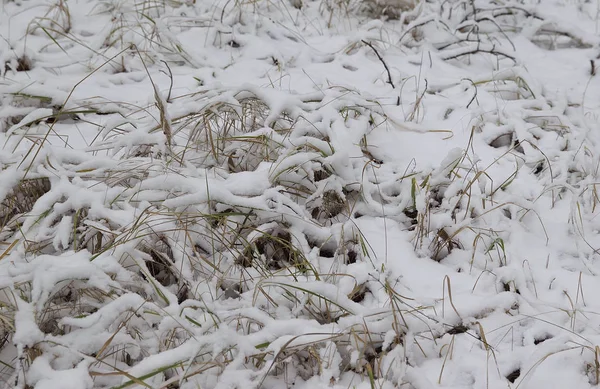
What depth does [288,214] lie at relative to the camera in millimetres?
1854

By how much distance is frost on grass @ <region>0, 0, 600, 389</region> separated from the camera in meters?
1.46

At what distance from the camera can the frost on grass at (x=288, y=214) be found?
1459 millimetres

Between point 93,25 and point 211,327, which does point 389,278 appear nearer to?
point 211,327

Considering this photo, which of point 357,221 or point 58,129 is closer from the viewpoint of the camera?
point 357,221

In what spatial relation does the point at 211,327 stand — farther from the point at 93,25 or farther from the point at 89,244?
the point at 93,25

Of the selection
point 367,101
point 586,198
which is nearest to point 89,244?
point 367,101

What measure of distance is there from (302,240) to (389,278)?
31 cm

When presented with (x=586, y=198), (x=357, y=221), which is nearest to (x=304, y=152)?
(x=357, y=221)

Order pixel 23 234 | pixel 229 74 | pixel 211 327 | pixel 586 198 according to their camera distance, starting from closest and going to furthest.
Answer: pixel 211 327 → pixel 23 234 → pixel 586 198 → pixel 229 74

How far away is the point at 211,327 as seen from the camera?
58.9 inches

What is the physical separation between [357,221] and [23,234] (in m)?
1.11

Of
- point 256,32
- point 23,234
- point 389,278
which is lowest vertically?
point 389,278

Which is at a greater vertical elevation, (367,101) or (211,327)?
(367,101)

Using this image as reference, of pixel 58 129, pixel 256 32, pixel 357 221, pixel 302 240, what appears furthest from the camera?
pixel 256 32
